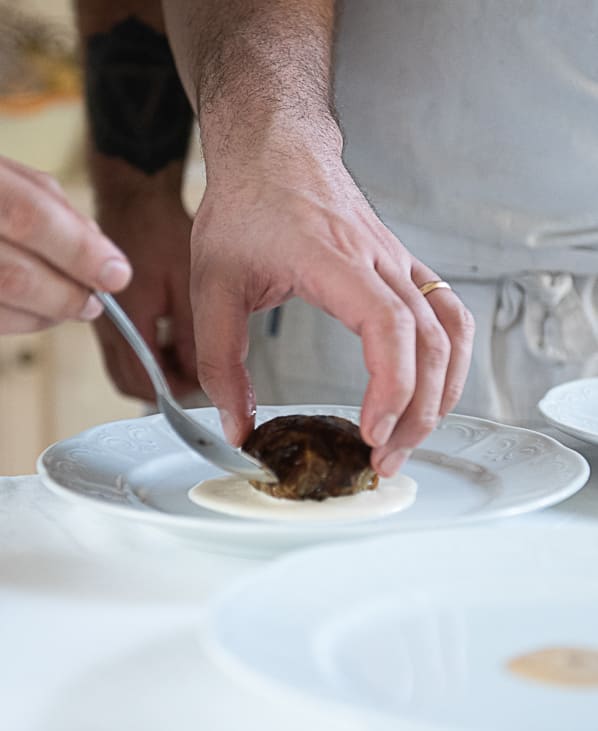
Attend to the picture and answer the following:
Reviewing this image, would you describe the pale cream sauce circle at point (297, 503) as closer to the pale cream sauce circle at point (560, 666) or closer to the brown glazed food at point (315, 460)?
the brown glazed food at point (315, 460)

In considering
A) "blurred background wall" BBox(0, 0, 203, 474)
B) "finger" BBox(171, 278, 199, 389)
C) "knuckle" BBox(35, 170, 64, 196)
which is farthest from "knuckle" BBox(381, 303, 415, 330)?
"blurred background wall" BBox(0, 0, 203, 474)

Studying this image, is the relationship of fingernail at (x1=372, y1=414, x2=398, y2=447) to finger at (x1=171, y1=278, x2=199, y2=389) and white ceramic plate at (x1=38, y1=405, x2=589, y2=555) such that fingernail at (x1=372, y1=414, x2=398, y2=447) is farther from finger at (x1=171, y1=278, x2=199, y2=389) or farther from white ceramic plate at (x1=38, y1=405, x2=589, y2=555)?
finger at (x1=171, y1=278, x2=199, y2=389)

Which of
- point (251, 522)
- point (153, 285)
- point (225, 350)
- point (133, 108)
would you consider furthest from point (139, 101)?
point (251, 522)

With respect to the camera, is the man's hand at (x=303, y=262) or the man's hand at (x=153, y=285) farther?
the man's hand at (x=153, y=285)

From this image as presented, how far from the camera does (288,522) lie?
61 centimetres

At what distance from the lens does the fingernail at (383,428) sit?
0.67 meters

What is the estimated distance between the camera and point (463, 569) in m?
0.50

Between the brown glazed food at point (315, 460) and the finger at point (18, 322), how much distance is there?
0.55ft

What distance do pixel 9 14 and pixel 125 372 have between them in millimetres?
1762

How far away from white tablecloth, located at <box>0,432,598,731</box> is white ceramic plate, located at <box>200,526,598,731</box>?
2cm

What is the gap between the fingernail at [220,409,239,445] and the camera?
0.76 metres

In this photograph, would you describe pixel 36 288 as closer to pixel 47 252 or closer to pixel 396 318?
pixel 47 252

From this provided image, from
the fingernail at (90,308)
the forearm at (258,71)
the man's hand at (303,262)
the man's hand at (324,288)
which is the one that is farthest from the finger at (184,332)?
the fingernail at (90,308)

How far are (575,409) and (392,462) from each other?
0.25 meters
